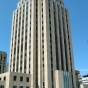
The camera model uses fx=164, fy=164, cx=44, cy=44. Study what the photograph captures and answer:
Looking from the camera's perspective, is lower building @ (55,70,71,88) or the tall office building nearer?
lower building @ (55,70,71,88)

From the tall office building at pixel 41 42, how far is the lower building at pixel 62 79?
6.53ft

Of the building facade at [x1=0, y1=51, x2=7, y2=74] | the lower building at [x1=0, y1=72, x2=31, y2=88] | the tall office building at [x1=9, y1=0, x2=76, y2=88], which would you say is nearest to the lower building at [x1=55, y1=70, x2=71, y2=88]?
the tall office building at [x1=9, y1=0, x2=76, y2=88]

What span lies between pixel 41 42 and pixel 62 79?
21.2m

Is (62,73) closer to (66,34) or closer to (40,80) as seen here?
(40,80)

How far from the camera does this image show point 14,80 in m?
71.0

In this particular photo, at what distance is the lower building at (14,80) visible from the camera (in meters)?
69.4

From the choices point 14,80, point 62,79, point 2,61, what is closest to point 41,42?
point 62,79

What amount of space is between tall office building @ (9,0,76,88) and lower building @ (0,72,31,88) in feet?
12.1

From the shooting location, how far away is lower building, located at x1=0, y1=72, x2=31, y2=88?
228 ft

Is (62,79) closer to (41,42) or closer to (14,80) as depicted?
(41,42)

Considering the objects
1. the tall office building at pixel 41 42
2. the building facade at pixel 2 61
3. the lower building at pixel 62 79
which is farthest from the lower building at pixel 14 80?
the building facade at pixel 2 61

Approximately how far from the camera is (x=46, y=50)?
3123 inches

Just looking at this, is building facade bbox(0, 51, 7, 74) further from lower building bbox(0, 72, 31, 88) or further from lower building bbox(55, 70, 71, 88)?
lower building bbox(55, 70, 71, 88)

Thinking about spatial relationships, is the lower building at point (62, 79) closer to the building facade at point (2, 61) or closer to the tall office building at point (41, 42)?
the tall office building at point (41, 42)
